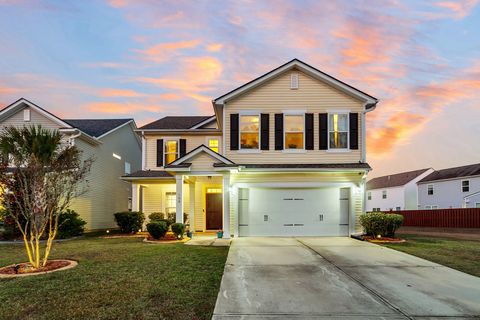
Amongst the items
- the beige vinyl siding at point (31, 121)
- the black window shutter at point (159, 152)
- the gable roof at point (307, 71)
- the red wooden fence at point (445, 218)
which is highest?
the gable roof at point (307, 71)

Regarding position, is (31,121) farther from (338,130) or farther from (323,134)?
(338,130)

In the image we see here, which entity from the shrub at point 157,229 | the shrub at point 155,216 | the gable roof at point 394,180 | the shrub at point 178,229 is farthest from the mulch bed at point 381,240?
the gable roof at point 394,180

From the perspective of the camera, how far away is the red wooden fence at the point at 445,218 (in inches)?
830

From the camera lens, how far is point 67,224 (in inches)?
629

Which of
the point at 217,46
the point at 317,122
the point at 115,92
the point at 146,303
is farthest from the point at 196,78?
the point at 146,303

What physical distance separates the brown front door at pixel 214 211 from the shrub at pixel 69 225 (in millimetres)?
6408

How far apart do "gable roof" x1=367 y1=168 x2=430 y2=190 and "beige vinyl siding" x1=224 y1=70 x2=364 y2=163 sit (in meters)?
30.6

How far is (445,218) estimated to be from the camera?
23.3 metres

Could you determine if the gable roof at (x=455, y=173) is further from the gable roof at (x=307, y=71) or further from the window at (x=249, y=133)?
the window at (x=249, y=133)

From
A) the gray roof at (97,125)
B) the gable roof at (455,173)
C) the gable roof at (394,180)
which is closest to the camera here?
the gray roof at (97,125)

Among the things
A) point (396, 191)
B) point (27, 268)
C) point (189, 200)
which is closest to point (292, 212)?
point (189, 200)

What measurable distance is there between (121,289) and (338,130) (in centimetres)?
1240

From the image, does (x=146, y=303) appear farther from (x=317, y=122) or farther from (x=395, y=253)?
(x=317, y=122)

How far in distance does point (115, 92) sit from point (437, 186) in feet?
110
